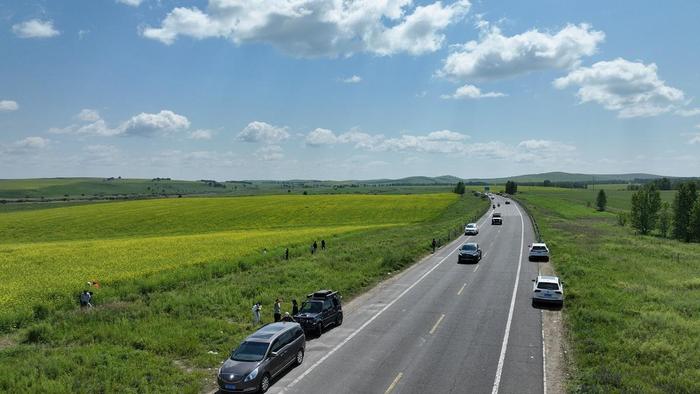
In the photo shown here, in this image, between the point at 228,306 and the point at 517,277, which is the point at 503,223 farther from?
the point at 228,306

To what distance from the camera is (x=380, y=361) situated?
17828mm

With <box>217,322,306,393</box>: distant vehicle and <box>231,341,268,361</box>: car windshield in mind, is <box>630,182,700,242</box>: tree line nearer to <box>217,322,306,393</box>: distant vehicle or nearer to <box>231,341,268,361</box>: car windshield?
<box>217,322,306,393</box>: distant vehicle

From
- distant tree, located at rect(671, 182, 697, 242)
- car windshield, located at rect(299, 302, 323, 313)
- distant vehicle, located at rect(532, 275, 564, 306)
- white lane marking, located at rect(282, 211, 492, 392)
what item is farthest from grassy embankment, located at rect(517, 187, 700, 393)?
distant tree, located at rect(671, 182, 697, 242)

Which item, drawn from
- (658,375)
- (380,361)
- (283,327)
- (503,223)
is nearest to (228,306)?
(283,327)

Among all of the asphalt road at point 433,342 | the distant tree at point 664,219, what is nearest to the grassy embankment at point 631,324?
the asphalt road at point 433,342

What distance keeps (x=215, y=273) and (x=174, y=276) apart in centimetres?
342

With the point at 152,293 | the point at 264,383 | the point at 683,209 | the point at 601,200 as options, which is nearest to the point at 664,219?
the point at 683,209

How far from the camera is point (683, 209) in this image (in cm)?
8144

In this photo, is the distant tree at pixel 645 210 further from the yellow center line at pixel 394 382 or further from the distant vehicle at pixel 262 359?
the distant vehicle at pixel 262 359

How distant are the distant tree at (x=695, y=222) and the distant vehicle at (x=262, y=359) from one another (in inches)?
3235

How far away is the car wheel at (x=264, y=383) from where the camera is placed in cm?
1529

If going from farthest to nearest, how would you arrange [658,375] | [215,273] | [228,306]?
[215,273] < [228,306] < [658,375]

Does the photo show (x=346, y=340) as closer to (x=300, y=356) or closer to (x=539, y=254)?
(x=300, y=356)

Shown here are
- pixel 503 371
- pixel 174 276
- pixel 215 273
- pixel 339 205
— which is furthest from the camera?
pixel 339 205
